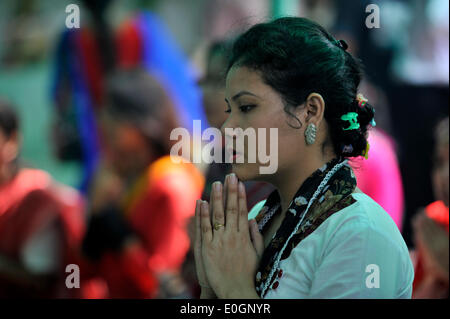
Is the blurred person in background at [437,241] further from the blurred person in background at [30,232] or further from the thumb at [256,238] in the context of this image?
the blurred person in background at [30,232]

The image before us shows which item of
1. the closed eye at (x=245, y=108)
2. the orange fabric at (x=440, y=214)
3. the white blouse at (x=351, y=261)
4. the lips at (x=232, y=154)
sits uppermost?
the closed eye at (x=245, y=108)

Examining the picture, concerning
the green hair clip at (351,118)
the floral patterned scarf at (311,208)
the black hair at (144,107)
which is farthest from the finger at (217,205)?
the black hair at (144,107)

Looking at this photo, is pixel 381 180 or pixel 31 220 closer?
pixel 381 180

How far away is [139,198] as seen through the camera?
11.5 feet

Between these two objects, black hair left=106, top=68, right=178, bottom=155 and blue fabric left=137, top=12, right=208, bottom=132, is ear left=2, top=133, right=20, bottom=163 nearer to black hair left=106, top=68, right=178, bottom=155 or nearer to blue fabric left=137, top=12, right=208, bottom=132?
black hair left=106, top=68, right=178, bottom=155

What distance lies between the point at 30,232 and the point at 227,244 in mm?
2077

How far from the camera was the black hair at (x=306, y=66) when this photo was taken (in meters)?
1.62

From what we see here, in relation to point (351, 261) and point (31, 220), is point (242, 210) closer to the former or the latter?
point (351, 261)

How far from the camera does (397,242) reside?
4.92 ft

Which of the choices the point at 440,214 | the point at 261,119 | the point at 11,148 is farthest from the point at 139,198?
the point at 261,119


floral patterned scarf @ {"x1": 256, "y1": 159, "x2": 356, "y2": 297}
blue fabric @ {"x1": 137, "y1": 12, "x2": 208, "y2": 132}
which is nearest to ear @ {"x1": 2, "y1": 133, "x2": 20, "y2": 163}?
blue fabric @ {"x1": 137, "y1": 12, "x2": 208, "y2": 132}

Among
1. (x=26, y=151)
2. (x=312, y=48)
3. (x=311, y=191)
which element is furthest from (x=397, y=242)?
(x=26, y=151)

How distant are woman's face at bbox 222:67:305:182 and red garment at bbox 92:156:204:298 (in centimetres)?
157

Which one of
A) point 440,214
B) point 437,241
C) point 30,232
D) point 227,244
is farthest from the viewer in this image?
point 30,232
